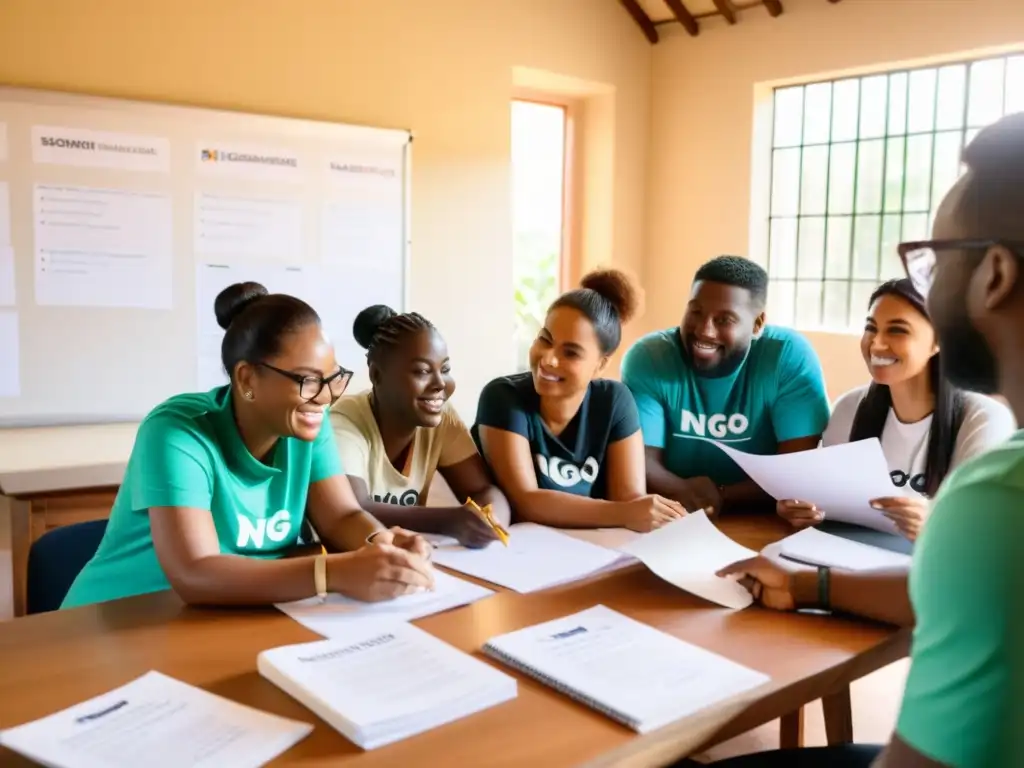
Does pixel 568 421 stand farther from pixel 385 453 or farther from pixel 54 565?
pixel 54 565

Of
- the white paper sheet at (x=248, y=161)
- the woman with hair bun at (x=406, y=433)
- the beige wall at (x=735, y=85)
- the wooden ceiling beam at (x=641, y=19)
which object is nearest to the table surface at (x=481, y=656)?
the woman with hair bun at (x=406, y=433)

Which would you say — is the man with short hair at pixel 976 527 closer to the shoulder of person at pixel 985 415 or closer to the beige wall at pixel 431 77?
the shoulder of person at pixel 985 415

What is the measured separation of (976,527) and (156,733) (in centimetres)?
81

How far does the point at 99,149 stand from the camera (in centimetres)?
317

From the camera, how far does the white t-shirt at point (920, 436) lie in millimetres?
1819

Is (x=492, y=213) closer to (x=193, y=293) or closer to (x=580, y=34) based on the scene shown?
(x=580, y=34)

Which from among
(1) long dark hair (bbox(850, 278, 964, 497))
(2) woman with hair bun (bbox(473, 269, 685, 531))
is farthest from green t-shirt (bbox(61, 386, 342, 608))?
(1) long dark hair (bbox(850, 278, 964, 497))

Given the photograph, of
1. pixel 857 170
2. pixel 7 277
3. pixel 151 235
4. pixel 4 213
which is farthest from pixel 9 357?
pixel 857 170

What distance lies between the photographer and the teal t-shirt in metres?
2.22

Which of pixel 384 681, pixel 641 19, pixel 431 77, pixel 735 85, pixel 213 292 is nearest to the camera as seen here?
pixel 384 681

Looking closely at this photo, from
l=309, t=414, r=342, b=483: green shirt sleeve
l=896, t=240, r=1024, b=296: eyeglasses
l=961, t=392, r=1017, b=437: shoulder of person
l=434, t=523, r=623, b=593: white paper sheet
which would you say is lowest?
l=434, t=523, r=623, b=593: white paper sheet

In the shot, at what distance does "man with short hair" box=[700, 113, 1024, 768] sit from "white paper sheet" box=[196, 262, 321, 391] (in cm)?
281

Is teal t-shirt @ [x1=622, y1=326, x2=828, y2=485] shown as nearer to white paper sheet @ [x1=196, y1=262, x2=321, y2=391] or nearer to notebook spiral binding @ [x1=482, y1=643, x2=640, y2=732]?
notebook spiral binding @ [x1=482, y1=643, x2=640, y2=732]

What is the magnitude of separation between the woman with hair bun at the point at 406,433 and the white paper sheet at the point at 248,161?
5.61 feet
